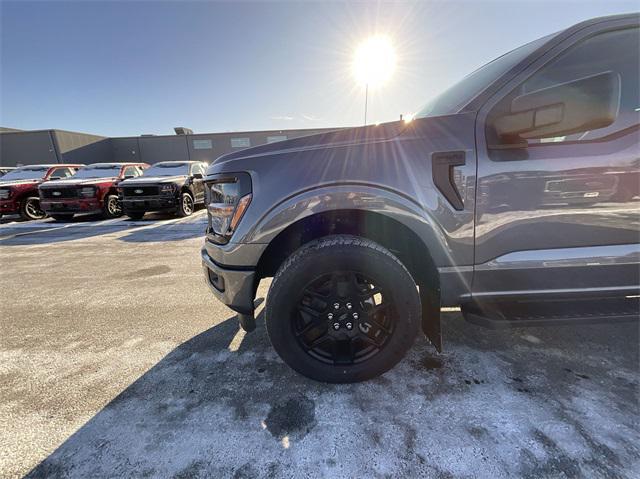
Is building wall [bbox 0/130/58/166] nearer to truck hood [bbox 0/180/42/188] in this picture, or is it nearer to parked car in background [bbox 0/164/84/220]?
parked car in background [bbox 0/164/84/220]

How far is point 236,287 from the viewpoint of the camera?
177 cm

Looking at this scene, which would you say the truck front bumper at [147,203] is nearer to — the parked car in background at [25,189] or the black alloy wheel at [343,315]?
the parked car in background at [25,189]

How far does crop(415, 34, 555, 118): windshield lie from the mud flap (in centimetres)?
110

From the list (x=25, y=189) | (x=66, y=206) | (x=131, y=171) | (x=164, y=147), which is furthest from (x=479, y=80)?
(x=164, y=147)

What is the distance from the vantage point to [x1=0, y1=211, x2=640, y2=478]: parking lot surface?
1.33 meters

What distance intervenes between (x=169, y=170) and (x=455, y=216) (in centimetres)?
1015

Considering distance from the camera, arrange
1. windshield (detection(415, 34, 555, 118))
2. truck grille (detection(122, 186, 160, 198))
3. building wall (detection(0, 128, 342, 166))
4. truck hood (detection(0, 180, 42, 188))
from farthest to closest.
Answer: building wall (detection(0, 128, 342, 166)), truck hood (detection(0, 180, 42, 188)), truck grille (detection(122, 186, 160, 198)), windshield (detection(415, 34, 555, 118))

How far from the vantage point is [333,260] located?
1637mm

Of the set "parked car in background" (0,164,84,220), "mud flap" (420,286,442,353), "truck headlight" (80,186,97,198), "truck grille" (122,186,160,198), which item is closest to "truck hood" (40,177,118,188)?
"truck headlight" (80,186,97,198)

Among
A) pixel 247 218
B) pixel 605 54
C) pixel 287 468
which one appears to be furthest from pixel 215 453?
pixel 605 54

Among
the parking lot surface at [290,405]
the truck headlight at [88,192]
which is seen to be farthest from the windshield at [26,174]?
the parking lot surface at [290,405]

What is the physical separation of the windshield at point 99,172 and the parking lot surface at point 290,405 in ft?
28.7

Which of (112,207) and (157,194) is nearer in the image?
(157,194)

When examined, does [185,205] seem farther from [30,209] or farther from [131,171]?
[30,209]
